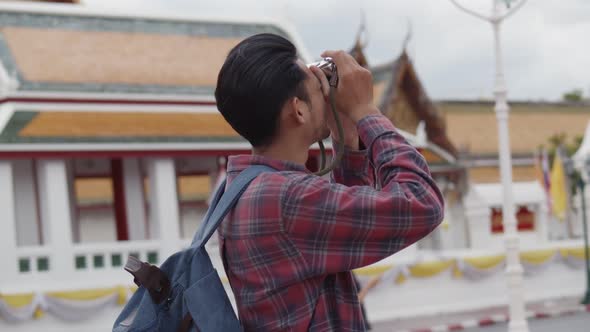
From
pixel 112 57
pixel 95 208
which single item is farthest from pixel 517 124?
pixel 112 57

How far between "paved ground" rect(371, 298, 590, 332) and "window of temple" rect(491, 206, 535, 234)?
6752 mm

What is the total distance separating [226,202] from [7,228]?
449 inches

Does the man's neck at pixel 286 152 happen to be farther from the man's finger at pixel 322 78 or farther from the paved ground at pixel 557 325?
the paved ground at pixel 557 325

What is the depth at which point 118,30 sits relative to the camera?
15.1 m

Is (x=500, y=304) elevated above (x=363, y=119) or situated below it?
below

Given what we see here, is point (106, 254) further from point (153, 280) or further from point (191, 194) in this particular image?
point (153, 280)

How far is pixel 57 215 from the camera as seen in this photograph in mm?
13258

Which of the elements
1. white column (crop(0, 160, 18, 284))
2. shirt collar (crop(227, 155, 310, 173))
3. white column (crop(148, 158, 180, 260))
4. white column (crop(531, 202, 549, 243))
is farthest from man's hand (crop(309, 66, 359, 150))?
white column (crop(531, 202, 549, 243))

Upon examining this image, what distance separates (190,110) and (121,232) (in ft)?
6.95

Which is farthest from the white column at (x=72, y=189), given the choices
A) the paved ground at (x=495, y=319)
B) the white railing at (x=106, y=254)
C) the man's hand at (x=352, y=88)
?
the man's hand at (x=352, y=88)

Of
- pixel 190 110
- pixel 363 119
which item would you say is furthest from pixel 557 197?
pixel 363 119

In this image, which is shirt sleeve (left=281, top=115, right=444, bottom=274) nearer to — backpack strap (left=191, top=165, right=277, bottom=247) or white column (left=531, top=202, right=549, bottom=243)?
backpack strap (left=191, top=165, right=277, bottom=247)

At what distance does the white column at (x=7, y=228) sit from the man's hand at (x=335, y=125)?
11.2 meters

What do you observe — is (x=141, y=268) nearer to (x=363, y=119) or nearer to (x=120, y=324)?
(x=120, y=324)
